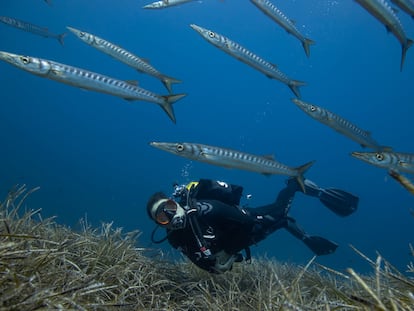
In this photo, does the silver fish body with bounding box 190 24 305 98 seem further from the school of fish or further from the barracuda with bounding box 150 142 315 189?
the barracuda with bounding box 150 142 315 189

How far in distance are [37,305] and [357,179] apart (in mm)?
64226

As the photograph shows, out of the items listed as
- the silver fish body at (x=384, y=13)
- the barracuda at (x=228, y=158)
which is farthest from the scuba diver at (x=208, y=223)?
the silver fish body at (x=384, y=13)

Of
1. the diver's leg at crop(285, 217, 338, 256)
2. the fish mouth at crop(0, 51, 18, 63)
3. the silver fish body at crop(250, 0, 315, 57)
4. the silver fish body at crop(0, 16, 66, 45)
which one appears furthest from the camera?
the silver fish body at crop(0, 16, 66, 45)

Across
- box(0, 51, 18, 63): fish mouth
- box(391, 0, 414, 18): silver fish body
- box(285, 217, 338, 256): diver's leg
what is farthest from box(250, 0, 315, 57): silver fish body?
box(285, 217, 338, 256): diver's leg

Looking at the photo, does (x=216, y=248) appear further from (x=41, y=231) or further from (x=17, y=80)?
(x=17, y=80)

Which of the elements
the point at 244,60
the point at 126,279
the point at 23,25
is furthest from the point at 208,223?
the point at 23,25

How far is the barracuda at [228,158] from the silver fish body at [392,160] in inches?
56.3

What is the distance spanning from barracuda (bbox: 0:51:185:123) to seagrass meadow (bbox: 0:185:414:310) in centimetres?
153

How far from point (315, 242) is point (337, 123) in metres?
3.21

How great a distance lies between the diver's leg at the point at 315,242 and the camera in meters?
7.98

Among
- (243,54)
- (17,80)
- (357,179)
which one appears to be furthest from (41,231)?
(357,179)

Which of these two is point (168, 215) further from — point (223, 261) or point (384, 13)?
point (384, 13)

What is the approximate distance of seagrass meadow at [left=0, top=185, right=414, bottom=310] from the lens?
7.93ft

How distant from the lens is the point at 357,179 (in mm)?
60531
